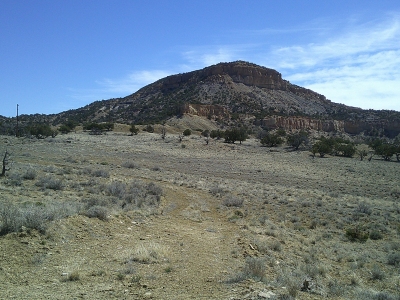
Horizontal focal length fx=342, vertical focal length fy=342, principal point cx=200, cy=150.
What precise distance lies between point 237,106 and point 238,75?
22.7 m

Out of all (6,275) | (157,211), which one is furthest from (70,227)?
(157,211)

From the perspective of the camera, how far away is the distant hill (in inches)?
4409

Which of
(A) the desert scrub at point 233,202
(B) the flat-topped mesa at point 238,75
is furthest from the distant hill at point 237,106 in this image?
(A) the desert scrub at point 233,202

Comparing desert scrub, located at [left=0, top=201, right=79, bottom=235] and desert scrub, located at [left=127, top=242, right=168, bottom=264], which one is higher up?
desert scrub, located at [left=0, top=201, right=79, bottom=235]

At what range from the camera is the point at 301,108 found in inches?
5369

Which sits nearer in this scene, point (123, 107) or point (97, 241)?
point (97, 241)

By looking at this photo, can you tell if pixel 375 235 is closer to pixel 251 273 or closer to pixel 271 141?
pixel 251 273

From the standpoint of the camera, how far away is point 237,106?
120125mm

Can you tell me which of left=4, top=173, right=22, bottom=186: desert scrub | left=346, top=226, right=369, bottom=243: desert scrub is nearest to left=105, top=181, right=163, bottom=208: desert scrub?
left=4, top=173, right=22, bottom=186: desert scrub

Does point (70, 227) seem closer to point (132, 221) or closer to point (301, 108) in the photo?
point (132, 221)

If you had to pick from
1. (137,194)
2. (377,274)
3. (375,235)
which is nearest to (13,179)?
(137,194)

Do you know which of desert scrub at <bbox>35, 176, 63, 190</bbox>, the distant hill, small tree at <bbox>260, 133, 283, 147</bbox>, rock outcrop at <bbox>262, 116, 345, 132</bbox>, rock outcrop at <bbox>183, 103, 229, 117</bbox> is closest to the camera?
desert scrub at <bbox>35, 176, 63, 190</bbox>

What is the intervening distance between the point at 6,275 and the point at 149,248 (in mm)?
3665

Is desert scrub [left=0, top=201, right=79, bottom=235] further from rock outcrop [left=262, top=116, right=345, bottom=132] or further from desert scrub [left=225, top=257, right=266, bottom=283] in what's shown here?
rock outcrop [left=262, top=116, right=345, bottom=132]
